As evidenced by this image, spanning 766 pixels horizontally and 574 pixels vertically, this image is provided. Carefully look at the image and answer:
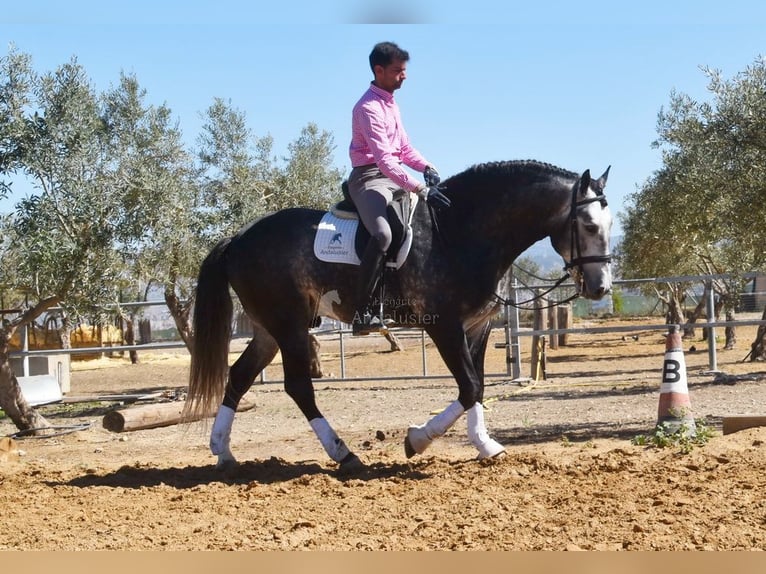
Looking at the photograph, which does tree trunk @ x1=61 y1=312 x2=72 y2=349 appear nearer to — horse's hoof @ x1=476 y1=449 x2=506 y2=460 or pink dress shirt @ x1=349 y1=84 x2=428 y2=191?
pink dress shirt @ x1=349 y1=84 x2=428 y2=191

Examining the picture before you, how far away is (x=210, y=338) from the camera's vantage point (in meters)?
6.94

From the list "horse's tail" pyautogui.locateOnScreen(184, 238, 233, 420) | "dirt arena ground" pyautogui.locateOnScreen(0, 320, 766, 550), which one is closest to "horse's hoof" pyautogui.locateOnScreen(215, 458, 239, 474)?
"dirt arena ground" pyautogui.locateOnScreen(0, 320, 766, 550)

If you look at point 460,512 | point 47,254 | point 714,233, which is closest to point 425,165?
point 460,512

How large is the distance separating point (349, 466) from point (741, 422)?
3.44 metres

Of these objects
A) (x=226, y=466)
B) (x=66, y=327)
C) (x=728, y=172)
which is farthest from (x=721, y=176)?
(x=66, y=327)

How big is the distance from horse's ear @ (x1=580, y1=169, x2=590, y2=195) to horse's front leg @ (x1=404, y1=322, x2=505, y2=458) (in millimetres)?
1398

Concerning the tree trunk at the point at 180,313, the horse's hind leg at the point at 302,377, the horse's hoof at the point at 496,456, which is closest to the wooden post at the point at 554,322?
the tree trunk at the point at 180,313

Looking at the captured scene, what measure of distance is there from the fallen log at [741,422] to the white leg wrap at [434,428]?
2.53 meters

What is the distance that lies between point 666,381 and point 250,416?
6295mm

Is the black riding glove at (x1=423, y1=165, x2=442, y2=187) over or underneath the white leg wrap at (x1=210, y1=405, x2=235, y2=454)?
over

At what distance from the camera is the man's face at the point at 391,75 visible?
6.27 m

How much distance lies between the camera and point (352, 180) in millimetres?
6406

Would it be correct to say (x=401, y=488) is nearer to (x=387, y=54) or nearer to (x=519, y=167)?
(x=519, y=167)

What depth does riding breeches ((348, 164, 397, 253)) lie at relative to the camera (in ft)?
19.9
